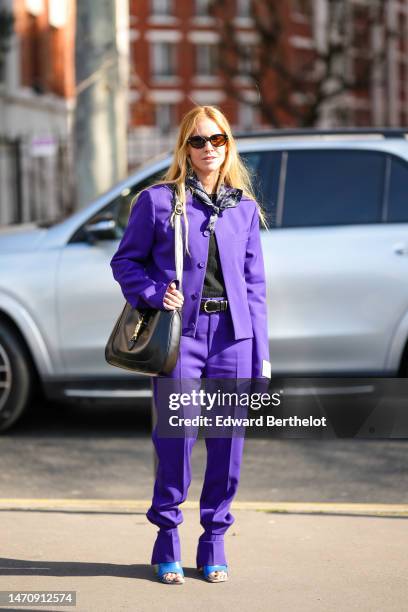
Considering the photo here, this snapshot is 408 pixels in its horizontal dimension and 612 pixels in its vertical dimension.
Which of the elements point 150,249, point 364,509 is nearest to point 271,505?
point 364,509

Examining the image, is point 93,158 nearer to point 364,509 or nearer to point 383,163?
point 383,163

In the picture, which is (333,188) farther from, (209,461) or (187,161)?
(209,461)

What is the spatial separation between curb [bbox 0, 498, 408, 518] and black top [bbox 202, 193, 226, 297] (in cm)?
169

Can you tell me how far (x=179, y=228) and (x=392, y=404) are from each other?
99 cm

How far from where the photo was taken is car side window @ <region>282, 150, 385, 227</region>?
26.8 feet

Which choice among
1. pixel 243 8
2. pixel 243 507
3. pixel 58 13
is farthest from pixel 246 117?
pixel 243 507

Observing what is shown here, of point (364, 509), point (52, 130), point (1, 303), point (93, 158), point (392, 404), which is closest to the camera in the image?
point (392, 404)

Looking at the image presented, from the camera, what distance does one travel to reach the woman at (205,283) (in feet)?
15.7

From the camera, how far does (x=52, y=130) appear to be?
115 feet

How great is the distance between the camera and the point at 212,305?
4.81 meters

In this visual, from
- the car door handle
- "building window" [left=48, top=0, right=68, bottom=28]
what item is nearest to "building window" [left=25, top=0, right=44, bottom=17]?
"building window" [left=48, top=0, right=68, bottom=28]

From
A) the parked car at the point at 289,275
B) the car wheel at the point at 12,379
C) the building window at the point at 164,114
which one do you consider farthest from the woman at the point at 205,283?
the building window at the point at 164,114

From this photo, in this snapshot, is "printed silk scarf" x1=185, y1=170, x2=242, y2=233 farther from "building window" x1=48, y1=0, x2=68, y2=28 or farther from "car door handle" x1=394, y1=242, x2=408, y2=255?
"building window" x1=48, y1=0, x2=68, y2=28

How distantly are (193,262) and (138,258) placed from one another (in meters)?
0.21
